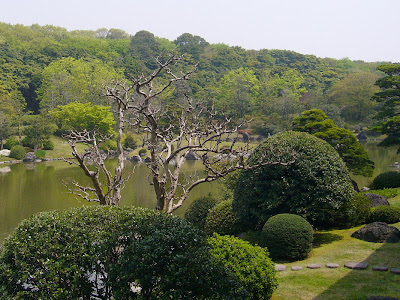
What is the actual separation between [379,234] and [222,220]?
3.54 m

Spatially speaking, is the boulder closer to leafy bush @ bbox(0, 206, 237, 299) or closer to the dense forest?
the dense forest

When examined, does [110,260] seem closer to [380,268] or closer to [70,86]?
[380,268]

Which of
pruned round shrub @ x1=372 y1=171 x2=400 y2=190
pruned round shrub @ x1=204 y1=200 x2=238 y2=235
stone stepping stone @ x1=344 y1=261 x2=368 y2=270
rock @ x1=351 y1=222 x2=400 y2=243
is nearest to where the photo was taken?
stone stepping stone @ x1=344 y1=261 x2=368 y2=270

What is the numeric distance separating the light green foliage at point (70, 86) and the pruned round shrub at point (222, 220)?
122 ft

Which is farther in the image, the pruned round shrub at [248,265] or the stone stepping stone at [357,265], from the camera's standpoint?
the stone stepping stone at [357,265]

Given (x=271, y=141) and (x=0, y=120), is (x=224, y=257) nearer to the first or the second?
(x=271, y=141)

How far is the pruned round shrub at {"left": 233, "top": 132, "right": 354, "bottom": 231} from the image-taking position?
8.72m

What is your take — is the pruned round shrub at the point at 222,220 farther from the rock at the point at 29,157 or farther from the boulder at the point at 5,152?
the boulder at the point at 5,152

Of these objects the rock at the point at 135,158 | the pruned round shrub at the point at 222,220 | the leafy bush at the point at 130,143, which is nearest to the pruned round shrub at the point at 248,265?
the pruned round shrub at the point at 222,220

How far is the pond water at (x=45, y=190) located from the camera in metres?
15.7

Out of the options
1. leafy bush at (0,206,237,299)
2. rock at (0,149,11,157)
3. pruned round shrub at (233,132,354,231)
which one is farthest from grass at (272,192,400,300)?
rock at (0,149,11,157)

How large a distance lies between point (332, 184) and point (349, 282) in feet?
9.38

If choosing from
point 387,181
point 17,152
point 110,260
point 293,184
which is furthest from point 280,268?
point 17,152

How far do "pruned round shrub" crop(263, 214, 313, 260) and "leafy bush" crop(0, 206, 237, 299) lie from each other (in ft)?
11.6
